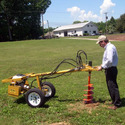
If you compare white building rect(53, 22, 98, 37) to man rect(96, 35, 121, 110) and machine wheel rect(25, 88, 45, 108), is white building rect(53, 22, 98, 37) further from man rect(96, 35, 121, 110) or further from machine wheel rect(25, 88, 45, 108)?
man rect(96, 35, 121, 110)

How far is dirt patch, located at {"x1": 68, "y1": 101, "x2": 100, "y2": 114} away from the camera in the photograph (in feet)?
15.7

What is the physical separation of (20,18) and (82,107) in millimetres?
55569

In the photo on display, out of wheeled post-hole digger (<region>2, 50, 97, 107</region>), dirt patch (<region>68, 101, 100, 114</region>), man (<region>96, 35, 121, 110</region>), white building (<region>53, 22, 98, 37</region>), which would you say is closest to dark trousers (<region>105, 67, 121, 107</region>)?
man (<region>96, 35, 121, 110</region>)

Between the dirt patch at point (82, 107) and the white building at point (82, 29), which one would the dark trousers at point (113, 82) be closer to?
the dirt patch at point (82, 107)

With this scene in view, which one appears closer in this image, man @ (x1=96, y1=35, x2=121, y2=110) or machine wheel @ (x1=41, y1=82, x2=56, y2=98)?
man @ (x1=96, y1=35, x2=121, y2=110)

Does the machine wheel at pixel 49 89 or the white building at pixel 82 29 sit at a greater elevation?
the white building at pixel 82 29

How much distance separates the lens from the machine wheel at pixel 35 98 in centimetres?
494

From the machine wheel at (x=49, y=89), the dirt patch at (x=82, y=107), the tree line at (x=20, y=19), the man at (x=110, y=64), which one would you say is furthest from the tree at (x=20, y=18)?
the man at (x=110, y=64)

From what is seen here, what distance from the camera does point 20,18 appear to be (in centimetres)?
5641

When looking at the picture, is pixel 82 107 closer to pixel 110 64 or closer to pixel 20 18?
pixel 110 64

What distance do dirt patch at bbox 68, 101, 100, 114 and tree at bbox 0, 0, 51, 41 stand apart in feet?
171

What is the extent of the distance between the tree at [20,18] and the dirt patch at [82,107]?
171ft

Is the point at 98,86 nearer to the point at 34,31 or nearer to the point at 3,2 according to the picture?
the point at 3,2

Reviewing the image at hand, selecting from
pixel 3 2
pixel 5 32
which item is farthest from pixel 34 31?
pixel 3 2
